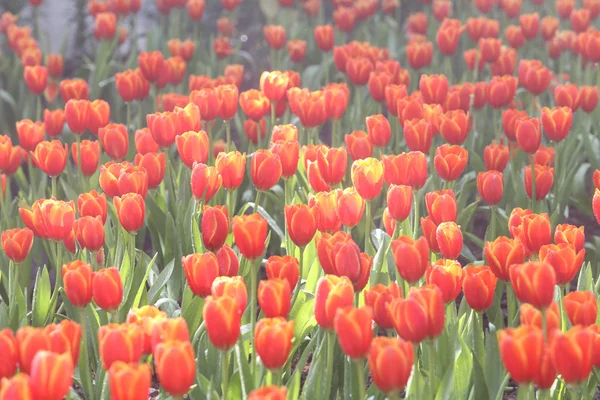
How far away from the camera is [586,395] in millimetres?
1714

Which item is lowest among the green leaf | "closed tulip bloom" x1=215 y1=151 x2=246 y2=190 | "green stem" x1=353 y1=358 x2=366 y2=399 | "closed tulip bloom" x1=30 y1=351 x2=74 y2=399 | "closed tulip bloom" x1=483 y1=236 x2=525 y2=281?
the green leaf

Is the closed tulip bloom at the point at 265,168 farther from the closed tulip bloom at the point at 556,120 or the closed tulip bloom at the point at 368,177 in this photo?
the closed tulip bloom at the point at 556,120

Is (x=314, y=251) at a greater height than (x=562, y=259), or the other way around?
(x=562, y=259)

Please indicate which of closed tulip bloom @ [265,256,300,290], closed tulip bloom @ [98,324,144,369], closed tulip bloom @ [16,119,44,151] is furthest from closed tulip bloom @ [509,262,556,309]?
closed tulip bloom @ [16,119,44,151]

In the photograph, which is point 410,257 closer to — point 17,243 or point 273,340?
point 273,340

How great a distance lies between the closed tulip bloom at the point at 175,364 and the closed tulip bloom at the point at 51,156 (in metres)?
1.23

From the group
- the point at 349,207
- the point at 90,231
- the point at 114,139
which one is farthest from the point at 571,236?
the point at 114,139

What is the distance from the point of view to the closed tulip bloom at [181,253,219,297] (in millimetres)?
1654

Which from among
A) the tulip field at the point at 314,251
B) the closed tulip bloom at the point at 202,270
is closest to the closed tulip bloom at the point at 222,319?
the tulip field at the point at 314,251

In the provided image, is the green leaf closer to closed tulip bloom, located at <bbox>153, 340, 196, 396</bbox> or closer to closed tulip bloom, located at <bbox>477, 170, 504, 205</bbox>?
closed tulip bloom, located at <bbox>153, 340, 196, 396</bbox>

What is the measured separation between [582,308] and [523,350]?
10.4 inches

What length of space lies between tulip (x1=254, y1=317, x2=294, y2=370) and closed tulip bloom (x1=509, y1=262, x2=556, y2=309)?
42 centimetres

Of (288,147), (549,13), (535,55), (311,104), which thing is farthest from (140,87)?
(549,13)

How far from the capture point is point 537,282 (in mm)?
1512
